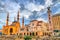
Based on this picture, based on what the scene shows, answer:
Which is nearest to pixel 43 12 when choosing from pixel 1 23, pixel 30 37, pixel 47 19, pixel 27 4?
pixel 47 19

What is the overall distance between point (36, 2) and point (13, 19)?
1213mm

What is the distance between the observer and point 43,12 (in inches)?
266

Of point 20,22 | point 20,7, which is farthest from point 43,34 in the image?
point 20,7

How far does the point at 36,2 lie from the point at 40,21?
2.74ft

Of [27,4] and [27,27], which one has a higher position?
[27,4]

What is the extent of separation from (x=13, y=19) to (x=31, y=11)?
83cm

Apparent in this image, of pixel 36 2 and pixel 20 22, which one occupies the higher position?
pixel 36 2

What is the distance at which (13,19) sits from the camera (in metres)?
6.72

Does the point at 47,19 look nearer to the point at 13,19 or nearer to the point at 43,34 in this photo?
the point at 43,34

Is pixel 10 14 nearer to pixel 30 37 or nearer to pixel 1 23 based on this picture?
pixel 1 23

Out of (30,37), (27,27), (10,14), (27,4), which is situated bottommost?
(30,37)

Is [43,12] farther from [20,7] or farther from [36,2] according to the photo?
[20,7]

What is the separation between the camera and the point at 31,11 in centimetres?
678

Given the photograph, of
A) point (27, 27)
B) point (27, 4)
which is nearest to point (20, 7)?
point (27, 4)
